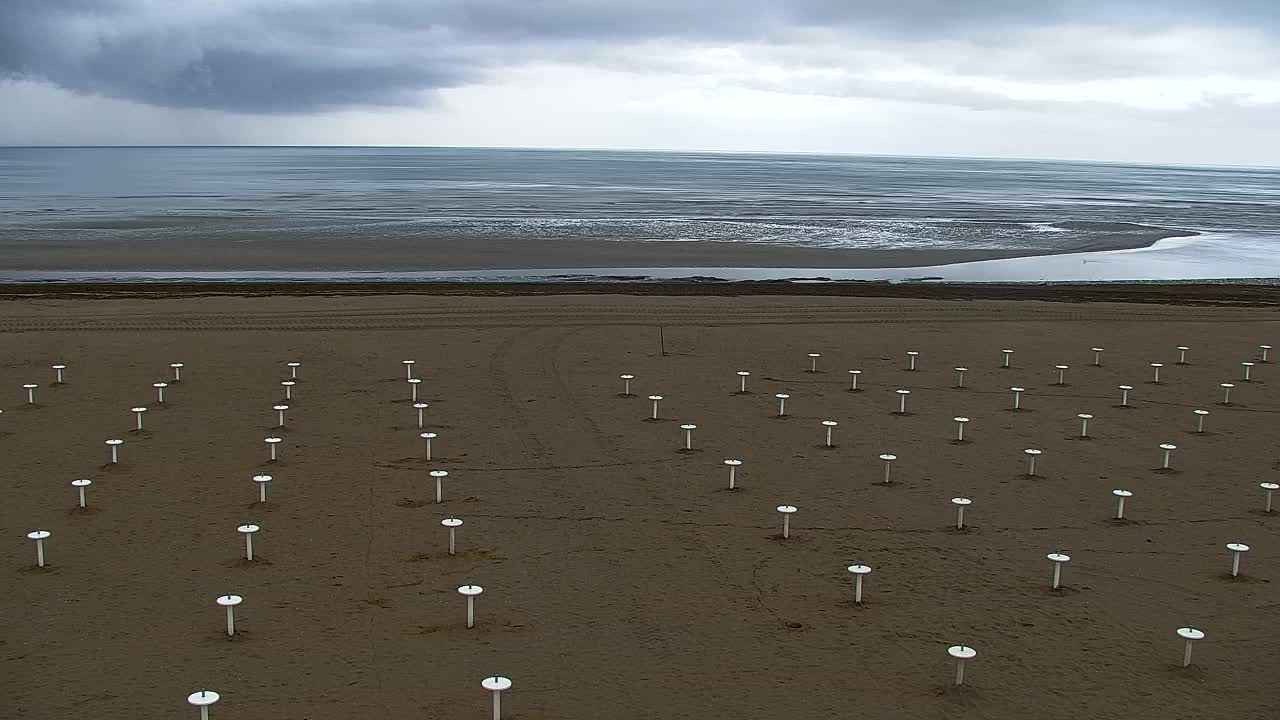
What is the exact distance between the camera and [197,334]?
68.4 feet

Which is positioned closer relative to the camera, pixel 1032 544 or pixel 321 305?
pixel 1032 544

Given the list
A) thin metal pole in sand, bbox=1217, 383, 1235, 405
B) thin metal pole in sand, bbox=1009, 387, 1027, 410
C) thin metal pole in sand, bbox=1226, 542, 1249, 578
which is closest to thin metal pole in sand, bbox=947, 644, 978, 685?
thin metal pole in sand, bbox=1226, 542, 1249, 578

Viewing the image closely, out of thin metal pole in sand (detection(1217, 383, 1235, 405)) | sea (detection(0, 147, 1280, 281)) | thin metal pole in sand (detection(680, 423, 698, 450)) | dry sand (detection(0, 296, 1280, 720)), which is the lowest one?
dry sand (detection(0, 296, 1280, 720))

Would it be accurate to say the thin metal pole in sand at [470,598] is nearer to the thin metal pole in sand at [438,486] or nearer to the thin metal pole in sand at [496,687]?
the thin metal pole in sand at [496,687]

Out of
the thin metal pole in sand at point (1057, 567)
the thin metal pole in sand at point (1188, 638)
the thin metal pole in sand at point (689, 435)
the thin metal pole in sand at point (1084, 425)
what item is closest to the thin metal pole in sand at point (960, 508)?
the thin metal pole in sand at point (1057, 567)

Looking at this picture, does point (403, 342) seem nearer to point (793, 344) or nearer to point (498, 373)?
point (498, 373)

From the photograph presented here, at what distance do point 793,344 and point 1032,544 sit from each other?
1050 cm

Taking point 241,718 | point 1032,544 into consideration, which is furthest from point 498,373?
point 241,718

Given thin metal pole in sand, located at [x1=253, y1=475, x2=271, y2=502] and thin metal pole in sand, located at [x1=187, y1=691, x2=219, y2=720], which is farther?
thin metal pole in sand, located at [x1=253, y1=475, x2=271, y2=502]

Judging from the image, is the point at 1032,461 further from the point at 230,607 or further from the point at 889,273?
the point at 889,273

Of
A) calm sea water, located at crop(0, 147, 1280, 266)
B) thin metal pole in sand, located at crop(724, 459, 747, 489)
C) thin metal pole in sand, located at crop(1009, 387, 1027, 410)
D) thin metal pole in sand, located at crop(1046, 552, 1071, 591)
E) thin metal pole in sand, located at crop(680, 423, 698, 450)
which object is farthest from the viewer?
calm sea water, located at crop(0, 147, 1280, 266)

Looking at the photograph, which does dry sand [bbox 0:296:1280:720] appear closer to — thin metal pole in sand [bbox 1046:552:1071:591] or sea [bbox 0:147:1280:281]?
thin metal pole in sand [bbox 1046:552:1071:591]

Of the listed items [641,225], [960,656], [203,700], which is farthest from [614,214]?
[203,700]

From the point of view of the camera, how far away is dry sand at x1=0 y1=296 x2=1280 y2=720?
751 cm
